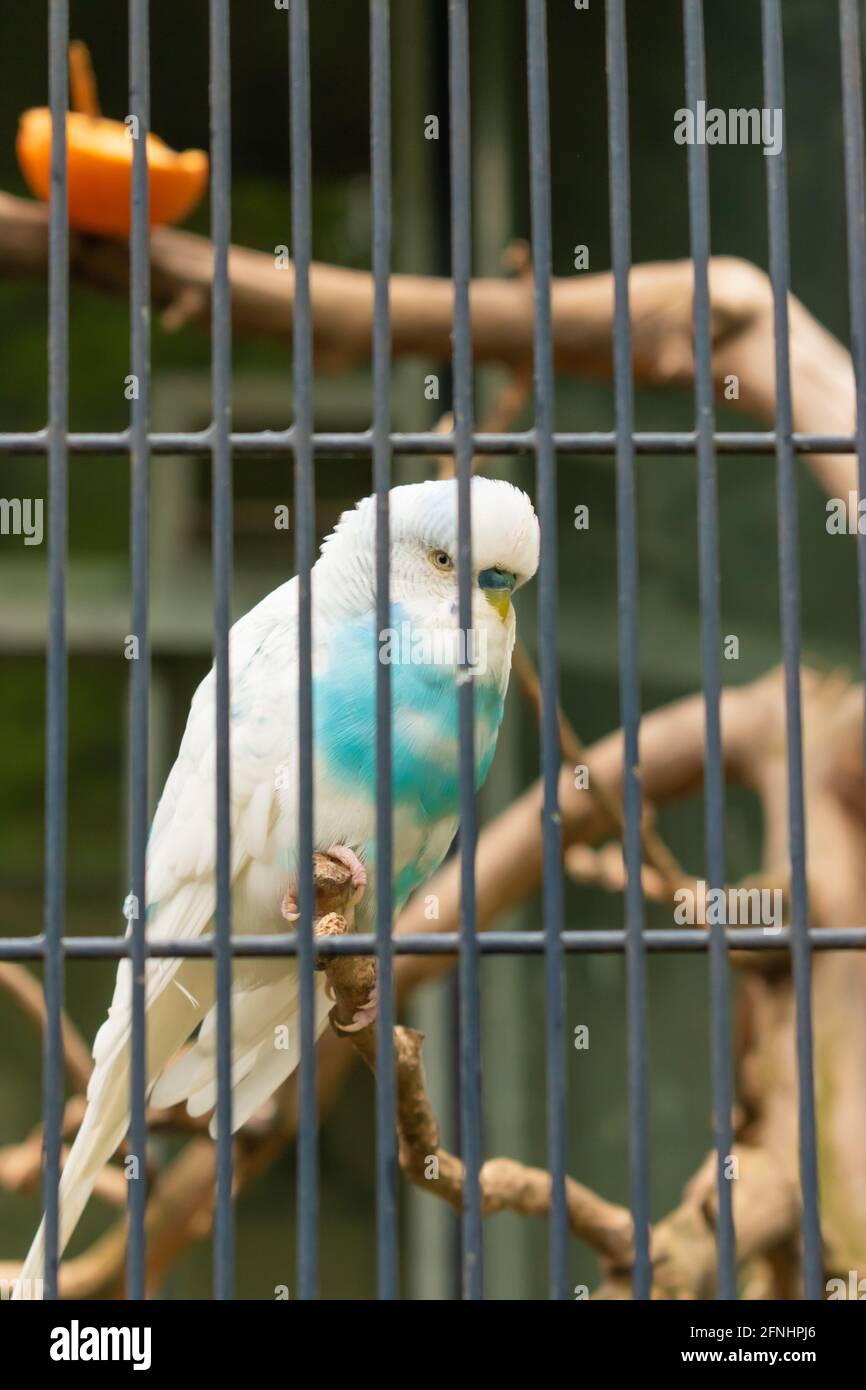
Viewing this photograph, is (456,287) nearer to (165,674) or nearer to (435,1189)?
(435,1189)

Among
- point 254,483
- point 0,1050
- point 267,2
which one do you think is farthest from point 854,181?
point 0,1050

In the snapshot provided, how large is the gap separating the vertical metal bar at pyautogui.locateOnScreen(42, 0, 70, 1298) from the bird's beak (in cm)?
47

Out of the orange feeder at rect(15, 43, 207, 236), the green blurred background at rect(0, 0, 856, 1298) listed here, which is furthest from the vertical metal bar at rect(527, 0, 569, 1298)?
the green blurred background at rect(0, 0, 856, 1298)

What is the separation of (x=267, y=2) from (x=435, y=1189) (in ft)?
8.45

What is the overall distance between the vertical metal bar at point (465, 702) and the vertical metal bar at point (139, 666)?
0.92ft

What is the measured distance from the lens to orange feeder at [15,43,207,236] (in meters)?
2.49

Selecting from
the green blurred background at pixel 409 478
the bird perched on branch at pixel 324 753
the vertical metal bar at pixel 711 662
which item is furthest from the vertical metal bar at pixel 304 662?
the green blurred background at pixel 409 478

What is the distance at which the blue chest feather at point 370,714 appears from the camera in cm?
169

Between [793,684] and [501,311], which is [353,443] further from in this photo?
[501,311]

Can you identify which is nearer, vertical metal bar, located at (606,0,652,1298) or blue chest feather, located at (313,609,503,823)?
vertical metal bar, located at (606,0,652,1298)

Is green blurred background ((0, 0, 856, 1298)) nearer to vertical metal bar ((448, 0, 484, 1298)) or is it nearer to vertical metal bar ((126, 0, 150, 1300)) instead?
vertical metal bar ((448, 0, 484, 1298))

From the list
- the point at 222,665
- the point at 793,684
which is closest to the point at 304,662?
the point at 222,665

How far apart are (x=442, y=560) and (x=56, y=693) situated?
489mm

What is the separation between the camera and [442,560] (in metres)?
1.67
